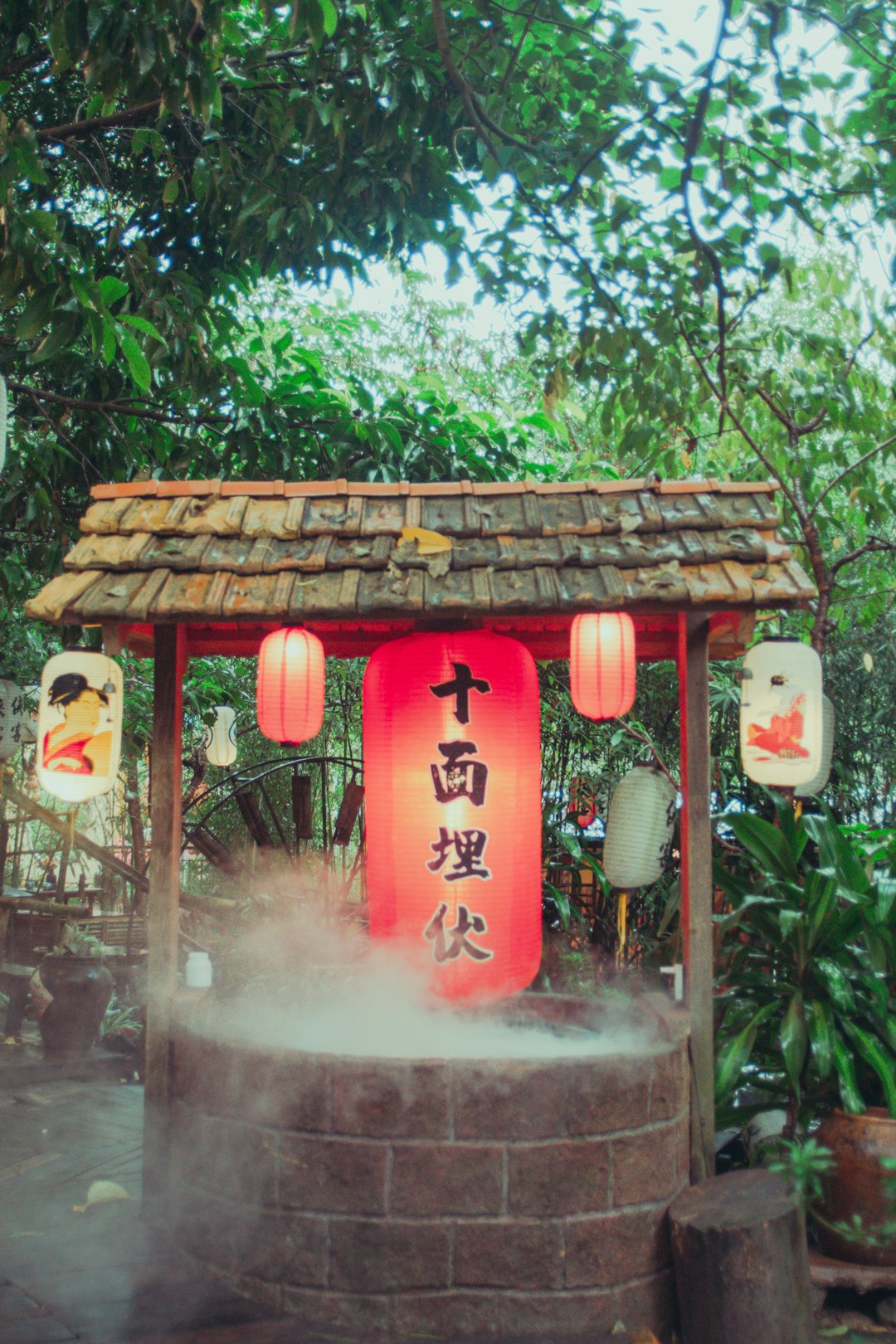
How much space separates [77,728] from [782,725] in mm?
2894

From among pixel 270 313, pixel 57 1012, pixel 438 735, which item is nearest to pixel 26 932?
pixel 57 1012

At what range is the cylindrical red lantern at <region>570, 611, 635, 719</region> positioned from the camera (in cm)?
425

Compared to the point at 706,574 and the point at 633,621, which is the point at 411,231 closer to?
the point at 633,621

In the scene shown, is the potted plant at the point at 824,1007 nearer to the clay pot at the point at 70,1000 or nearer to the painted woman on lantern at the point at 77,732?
the painted woman on lantern at the point at 77,732

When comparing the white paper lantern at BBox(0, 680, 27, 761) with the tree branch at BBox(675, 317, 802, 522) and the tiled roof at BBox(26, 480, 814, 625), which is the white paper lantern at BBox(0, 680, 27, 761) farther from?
the tree branch at BBox(675, 317, 802, 522)

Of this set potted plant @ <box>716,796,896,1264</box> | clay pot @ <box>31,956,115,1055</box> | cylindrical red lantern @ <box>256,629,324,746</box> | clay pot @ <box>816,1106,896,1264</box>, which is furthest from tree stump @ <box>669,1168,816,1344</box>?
clay pot @ <box>31,956,115,1055</box>

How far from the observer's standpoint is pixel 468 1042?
478 centimetres

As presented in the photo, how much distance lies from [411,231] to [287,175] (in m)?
0.96

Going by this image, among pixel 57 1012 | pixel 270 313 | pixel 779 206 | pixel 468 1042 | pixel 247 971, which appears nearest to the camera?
pixel 468 1042

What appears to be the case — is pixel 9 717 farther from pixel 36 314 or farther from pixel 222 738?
pixel 36 314

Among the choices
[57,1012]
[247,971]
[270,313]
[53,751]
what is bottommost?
[57,1012]

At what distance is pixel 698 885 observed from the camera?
4.38m

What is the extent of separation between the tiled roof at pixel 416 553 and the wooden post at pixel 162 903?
531 mm

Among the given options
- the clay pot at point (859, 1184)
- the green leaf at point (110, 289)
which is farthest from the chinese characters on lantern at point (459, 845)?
the green leaf at point (110, 289)
